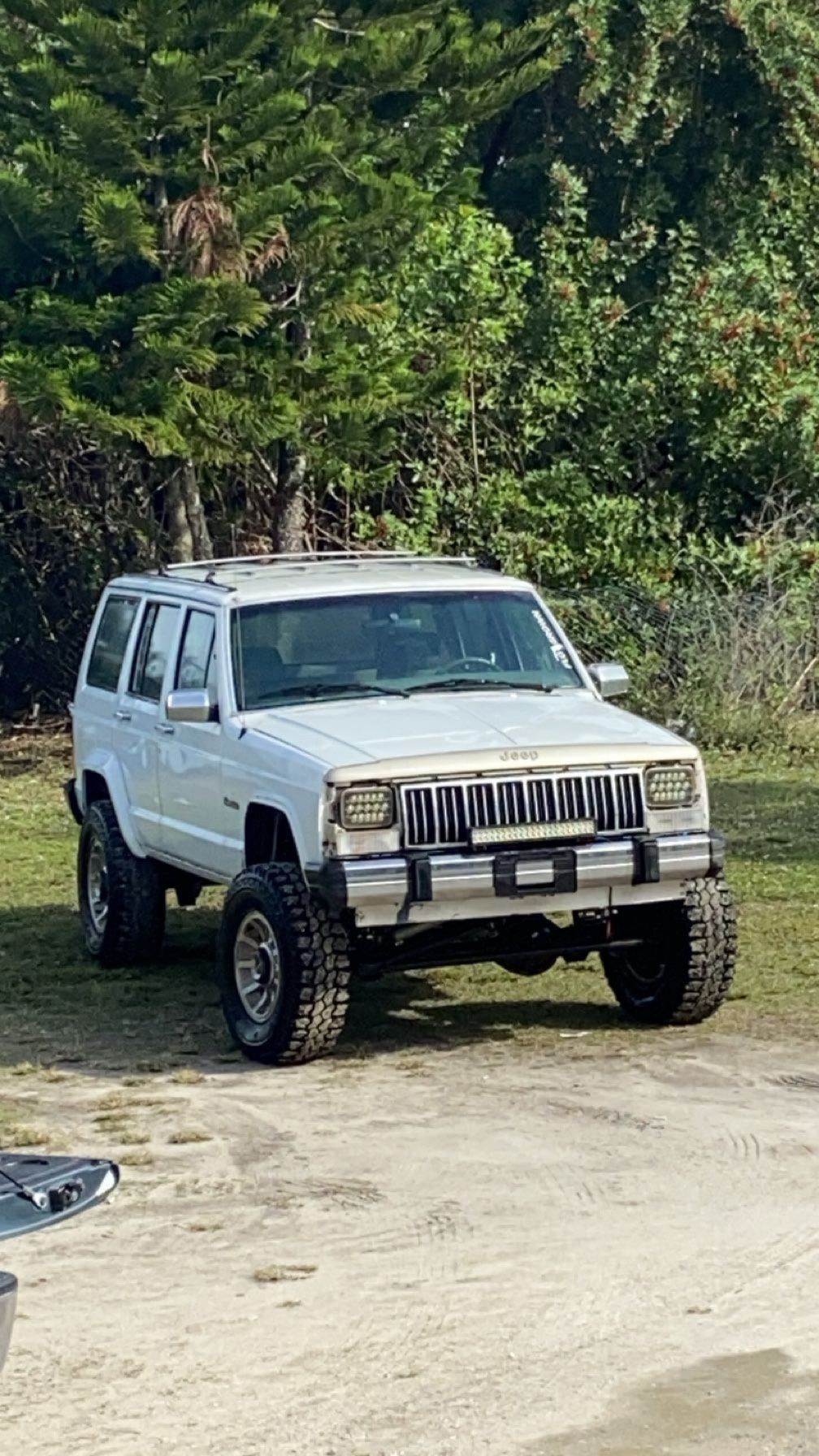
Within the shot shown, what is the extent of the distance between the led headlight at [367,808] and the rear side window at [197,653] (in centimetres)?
163

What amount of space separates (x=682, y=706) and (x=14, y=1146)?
12.8 m

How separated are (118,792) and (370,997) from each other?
1.68 meters

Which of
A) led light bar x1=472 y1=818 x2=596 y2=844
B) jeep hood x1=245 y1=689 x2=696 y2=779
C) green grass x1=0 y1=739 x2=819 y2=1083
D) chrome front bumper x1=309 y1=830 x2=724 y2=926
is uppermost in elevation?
jeep hood x1=245 y1=689 x2=696 y2=779

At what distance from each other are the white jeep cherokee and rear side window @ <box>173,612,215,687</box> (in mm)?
17

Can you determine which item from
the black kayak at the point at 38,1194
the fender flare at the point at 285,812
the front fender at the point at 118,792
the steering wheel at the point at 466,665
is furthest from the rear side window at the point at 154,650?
the black kayak at the point at 38,1194

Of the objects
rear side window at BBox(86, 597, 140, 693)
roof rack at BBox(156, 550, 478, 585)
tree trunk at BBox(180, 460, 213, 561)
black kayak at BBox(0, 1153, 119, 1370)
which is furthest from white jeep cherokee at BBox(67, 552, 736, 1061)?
tree trunk at BBox(180, 460, 213, 561)

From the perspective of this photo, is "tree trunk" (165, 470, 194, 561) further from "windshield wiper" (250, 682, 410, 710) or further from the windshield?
Answer: "windshield wiper" (250, 682, 410, 710)

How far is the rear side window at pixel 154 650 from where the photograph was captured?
443 inches

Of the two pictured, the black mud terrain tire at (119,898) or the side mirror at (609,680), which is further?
the black mud terrain tire at (119,898)

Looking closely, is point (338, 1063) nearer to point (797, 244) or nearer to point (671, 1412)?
point (671, 1412)

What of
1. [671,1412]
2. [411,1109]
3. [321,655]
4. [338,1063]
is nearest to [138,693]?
[321,655]

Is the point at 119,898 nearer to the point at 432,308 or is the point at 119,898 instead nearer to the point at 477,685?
the point at 477,685

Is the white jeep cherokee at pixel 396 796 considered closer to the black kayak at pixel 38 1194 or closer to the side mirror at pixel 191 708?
the side mirror at pixel 191 708

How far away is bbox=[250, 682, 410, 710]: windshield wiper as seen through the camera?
10.2 metres
